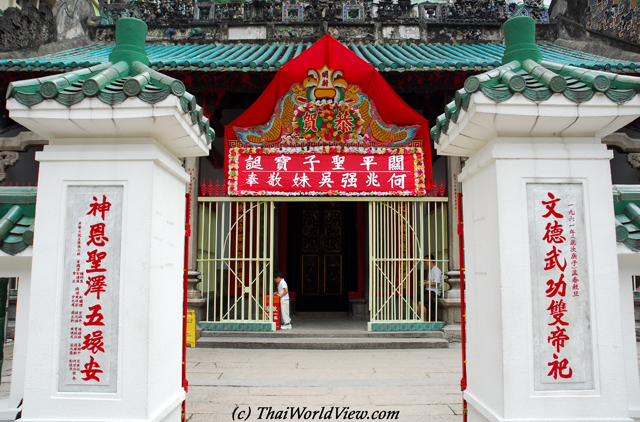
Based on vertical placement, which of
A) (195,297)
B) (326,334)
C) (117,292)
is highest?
(117,292)

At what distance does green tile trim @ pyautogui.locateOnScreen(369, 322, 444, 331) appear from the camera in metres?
7.34

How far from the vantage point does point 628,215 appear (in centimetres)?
301

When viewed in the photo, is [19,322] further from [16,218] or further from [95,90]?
[95,90]

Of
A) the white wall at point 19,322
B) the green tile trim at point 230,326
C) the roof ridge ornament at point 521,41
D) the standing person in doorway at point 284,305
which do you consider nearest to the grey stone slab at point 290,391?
the white wall at point 19,322

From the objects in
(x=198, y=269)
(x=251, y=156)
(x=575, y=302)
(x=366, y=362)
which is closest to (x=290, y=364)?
(x=366, y=362)

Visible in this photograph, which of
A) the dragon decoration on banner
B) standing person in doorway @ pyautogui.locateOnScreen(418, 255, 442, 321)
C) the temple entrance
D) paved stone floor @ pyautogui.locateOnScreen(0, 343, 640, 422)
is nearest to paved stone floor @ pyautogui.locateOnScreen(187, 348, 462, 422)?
paved stone floor @ pyautogui.locateOnScreen(0, 343, 640, 422)

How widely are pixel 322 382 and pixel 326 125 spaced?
156 inches

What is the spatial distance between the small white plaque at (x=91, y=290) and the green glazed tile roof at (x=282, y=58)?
4.76 m

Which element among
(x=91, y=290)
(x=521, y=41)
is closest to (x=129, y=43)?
(x=91, y=290)

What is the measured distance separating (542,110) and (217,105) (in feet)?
19.9

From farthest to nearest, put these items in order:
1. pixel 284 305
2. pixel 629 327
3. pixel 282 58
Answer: pixel 282 58 → pixel 284 305 → pixel 629 327

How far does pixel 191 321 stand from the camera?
6867mm

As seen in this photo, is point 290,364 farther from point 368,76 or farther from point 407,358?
point 368,76

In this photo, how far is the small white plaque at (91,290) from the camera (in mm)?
2629
